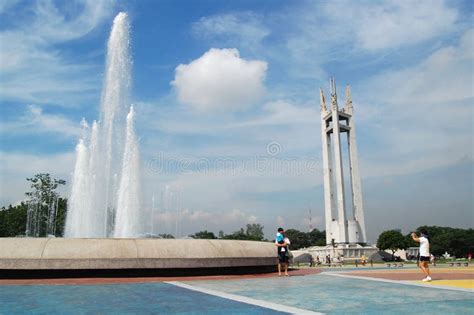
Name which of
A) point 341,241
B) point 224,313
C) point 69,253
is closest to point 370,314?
point 224,313

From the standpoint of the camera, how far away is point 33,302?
24.4 feet

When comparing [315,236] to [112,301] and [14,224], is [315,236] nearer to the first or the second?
[14,224]

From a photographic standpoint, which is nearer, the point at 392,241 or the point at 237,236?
the point at 392,241

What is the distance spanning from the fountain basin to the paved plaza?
0.47m

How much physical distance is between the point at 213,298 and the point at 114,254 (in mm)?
4627

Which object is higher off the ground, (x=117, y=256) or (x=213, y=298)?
(x=117, y=256)

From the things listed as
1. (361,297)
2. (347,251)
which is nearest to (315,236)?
(347,251)

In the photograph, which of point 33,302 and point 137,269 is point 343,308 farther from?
point 137,269

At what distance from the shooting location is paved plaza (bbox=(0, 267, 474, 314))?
6539mm

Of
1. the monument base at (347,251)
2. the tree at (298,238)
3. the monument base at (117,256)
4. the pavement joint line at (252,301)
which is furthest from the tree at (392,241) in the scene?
the pavement joint line at (252,301)

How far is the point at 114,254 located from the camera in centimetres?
1146

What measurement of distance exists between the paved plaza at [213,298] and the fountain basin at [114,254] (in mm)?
468

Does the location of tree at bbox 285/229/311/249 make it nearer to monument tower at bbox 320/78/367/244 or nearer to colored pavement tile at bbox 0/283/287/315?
monument tower at bbox 320/78/367/244

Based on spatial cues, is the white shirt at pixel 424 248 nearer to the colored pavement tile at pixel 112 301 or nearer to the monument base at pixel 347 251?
the colored pavement tile at pixel 112 301
